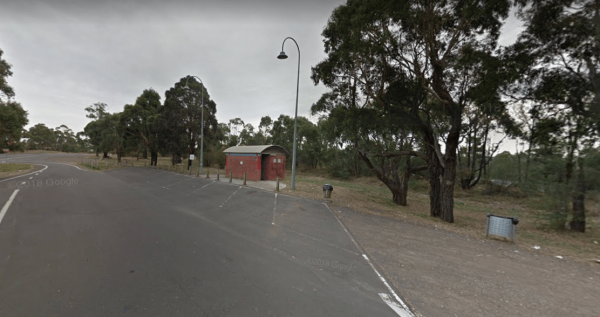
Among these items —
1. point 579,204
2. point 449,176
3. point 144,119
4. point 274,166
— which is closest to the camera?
point 579,204

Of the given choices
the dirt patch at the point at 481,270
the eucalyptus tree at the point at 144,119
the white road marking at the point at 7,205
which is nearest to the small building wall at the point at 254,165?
the white road marking at the point at 7,205

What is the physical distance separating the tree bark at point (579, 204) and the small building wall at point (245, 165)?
16.0 m

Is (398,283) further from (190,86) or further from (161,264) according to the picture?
(190,86)

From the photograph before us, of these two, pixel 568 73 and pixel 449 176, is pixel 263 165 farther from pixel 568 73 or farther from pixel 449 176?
pixel 568 73

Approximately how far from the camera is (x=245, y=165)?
17.7 m

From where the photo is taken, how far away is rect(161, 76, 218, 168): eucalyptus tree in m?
24.1

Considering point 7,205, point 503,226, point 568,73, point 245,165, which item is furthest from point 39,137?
point 568,73

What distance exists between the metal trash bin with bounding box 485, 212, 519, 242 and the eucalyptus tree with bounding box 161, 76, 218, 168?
25.6 meters

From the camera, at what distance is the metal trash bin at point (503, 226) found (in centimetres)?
552

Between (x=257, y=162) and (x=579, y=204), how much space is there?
53.5 ft

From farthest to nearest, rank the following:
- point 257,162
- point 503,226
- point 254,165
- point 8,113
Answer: point 254,165 < point 257,162 < point 8,113 < point 503,226

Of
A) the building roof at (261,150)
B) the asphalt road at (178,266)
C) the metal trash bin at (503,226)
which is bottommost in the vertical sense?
the asphalt road at (178,266)

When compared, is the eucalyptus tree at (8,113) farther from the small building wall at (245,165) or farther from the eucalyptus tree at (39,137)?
the eucalyptus tree at (39,137)

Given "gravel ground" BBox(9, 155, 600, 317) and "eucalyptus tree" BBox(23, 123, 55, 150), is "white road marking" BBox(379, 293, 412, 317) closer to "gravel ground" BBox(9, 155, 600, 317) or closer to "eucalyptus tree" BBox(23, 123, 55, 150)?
"gravel ground" BBox(9, 155, 600, 317)
